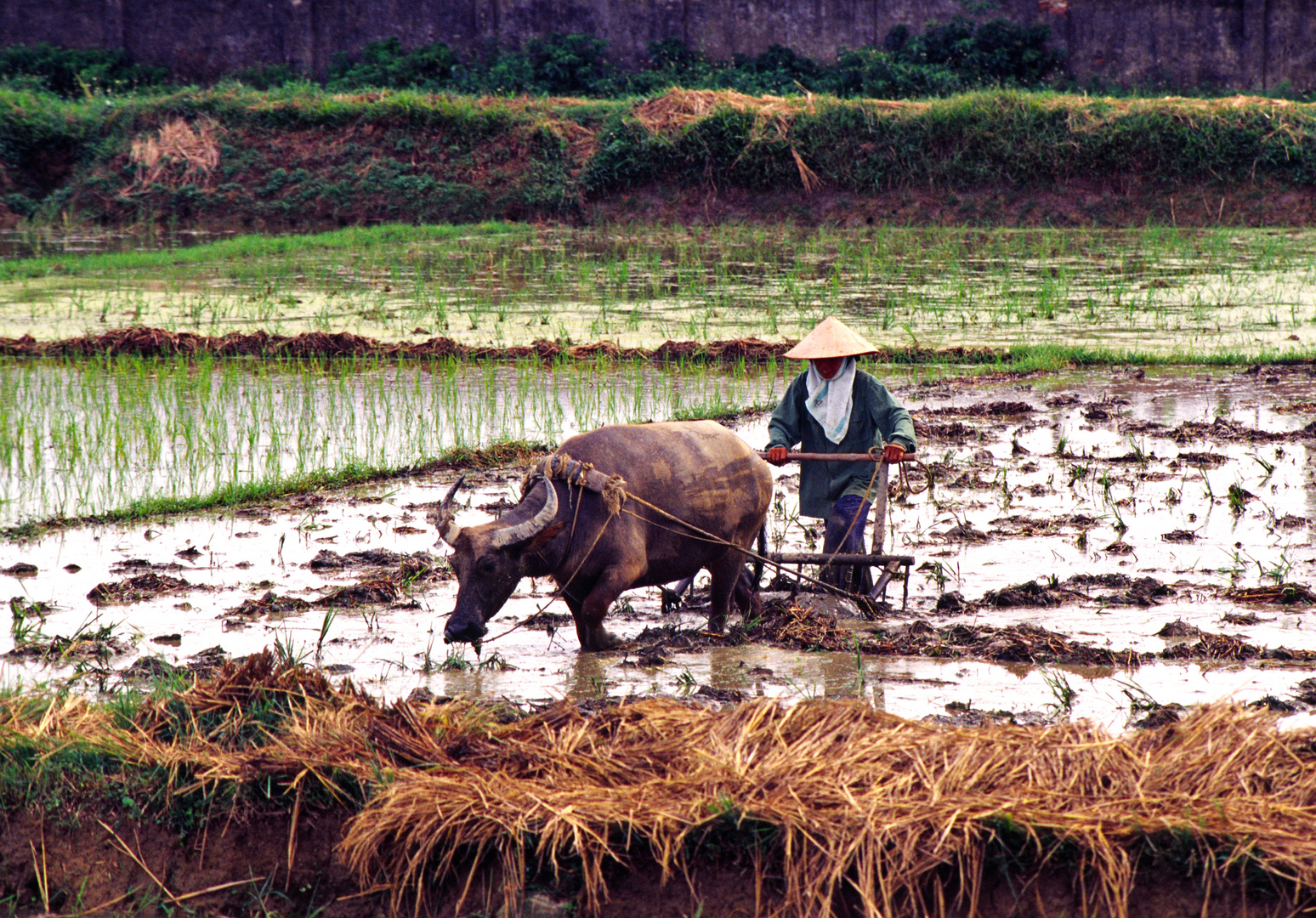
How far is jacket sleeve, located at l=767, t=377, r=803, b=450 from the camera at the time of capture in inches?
212

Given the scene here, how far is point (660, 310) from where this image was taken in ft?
37.2

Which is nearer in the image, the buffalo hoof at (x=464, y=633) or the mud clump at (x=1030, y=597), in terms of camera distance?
the buffalo hoof at (x=464, y=633)

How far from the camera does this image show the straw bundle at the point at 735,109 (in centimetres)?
1839

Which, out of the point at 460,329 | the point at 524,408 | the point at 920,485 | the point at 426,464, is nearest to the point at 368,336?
the point at 460,329

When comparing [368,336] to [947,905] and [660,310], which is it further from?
[947,905]

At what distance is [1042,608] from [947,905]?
2284mm

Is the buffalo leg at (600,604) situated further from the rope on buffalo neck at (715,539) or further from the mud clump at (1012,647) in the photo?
the mud clump at (1012,647)

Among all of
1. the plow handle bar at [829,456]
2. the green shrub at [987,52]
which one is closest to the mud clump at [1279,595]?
the plow handle bar at [829,456]

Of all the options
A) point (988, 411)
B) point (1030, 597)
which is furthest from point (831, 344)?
point (988, 411)

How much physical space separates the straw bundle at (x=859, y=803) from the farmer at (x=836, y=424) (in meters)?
2.18

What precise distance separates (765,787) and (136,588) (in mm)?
3244

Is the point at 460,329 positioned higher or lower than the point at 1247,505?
higher

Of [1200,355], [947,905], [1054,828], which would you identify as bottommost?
[947,905]

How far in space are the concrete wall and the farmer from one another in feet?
61.2
